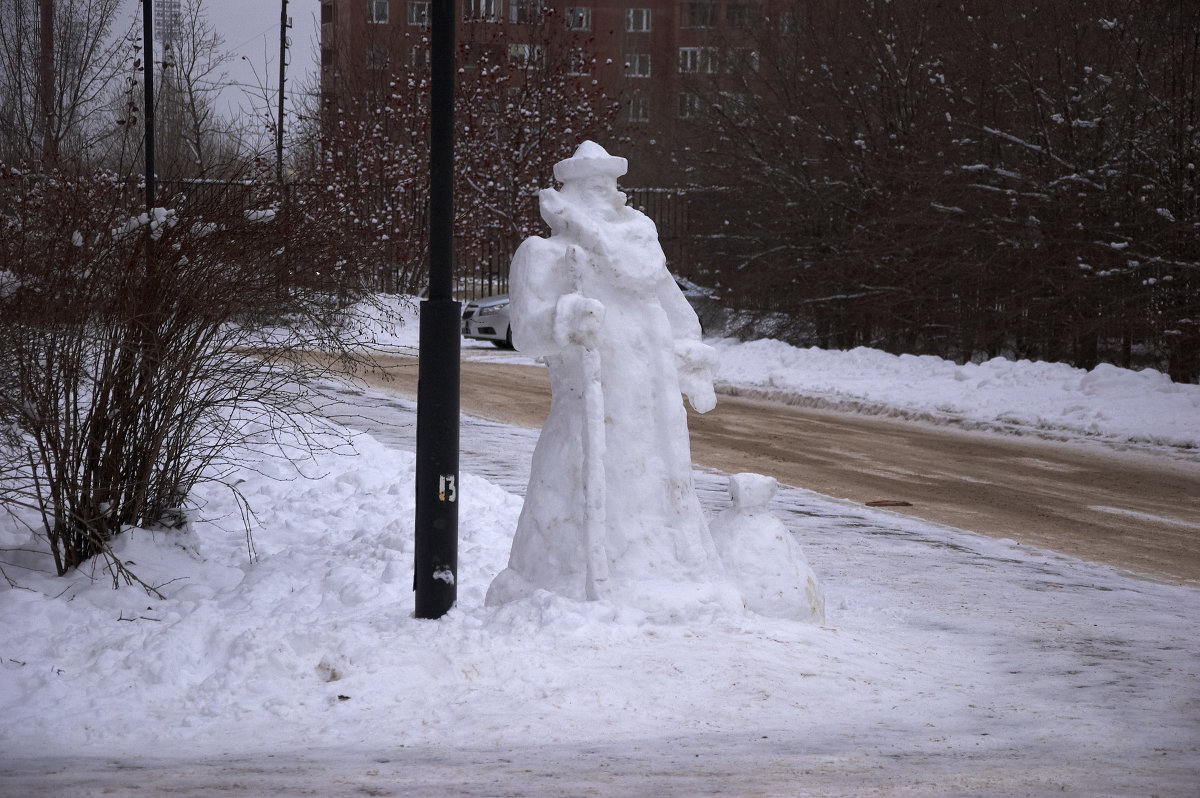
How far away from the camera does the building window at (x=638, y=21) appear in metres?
60.2

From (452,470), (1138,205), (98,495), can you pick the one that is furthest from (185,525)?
(1138,205)

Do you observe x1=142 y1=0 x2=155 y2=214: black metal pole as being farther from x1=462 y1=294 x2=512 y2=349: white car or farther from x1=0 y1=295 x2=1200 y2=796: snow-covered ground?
x1=462 y1=294 x2=512 y2=349: white car

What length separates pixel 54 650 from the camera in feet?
17.0

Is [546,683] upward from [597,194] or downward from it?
downward

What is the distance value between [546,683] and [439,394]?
1420mm

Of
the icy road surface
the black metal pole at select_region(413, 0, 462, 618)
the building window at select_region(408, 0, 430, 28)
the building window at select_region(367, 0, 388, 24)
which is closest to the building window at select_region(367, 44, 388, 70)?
the building window at select_region(408, 0, 430, 28)

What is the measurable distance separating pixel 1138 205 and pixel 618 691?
1397 cm

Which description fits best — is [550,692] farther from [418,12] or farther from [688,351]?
[418,12]

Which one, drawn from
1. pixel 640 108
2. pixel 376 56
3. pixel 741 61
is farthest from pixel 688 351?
pixel 640 108

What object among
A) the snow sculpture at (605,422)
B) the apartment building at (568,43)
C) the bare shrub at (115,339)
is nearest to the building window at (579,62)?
the apartment building at (568,43)

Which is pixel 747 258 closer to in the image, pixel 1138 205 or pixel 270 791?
pixel 1138 205

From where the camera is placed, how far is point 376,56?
38438 millimetres

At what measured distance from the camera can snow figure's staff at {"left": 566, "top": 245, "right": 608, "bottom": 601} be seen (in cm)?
541

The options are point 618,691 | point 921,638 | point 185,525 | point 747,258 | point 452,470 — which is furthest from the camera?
point 747,258
